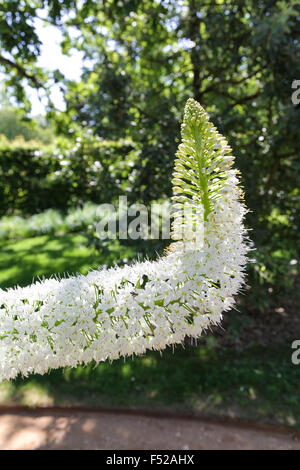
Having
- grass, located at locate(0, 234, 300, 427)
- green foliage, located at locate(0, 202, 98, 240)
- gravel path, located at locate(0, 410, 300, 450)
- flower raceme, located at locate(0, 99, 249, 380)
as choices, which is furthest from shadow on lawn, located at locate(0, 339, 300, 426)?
green foliage, located at locate(0, 202, 98, 240)

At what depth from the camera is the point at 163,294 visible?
1116mm

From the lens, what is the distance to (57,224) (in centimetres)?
888

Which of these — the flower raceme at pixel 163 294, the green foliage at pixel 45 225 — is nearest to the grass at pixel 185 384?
the flower raceme at pixel 163 294

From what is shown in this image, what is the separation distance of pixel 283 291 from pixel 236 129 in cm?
242

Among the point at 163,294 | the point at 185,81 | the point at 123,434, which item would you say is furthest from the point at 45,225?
the point at 163,294

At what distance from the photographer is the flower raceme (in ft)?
3.66

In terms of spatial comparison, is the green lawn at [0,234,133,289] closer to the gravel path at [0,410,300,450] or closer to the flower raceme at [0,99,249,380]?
the gravel path at [0,410,300,450]

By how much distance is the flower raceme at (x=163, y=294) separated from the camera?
1114mm

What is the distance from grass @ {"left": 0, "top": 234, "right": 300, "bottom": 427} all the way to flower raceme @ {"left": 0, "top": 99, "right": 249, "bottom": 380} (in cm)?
258

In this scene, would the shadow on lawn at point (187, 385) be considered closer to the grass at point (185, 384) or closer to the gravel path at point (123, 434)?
the grass at point (185, 384)

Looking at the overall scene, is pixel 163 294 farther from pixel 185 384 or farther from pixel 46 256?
pixel 46 256

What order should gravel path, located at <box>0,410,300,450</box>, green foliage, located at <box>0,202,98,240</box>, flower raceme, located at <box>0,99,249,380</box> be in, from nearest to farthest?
flower raceme, located at <box>0,99,249,380</box>, gravel path, located at <box>0,410,300,450</box>, green foliage, located at <box>0,202,98,240</box>
